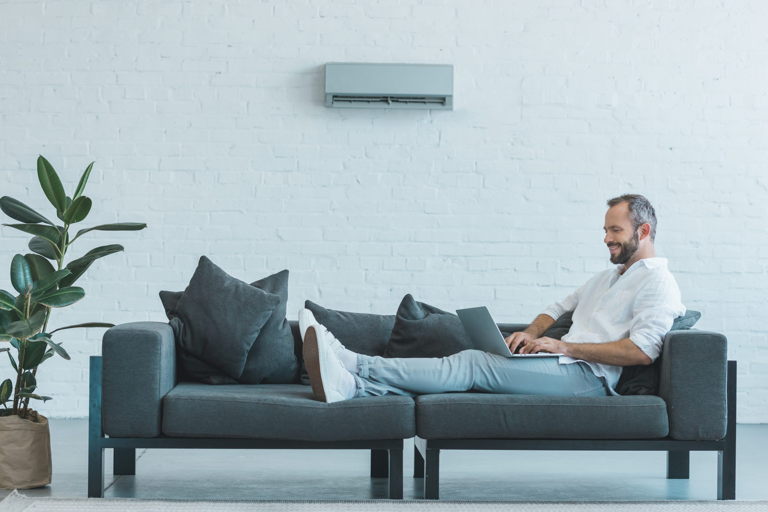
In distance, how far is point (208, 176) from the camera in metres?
5.09

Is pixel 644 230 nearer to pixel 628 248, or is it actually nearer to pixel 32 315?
pixel 628 248

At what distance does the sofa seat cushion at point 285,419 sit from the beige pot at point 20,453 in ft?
1.77

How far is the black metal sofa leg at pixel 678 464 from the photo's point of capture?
3.73m

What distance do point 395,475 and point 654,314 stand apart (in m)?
1.10

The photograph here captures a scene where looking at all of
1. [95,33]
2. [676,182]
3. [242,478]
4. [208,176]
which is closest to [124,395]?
[242,478]

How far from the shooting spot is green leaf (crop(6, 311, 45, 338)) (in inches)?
125

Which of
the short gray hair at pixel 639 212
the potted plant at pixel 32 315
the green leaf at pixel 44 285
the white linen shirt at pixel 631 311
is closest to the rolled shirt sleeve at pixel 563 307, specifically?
the white linen shirt at pixel 631 311

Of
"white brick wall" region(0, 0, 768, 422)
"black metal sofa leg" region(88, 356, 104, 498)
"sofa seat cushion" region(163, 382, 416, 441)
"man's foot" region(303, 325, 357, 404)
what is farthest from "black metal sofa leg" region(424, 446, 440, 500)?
"white brick wall" region(0, 0, 768, 422)

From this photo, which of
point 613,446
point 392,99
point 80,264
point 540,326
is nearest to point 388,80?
point 392,99

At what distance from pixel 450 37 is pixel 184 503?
3.08m

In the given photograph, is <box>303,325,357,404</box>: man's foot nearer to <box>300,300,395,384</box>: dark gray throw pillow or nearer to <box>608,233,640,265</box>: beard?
<box>300,300,395,384</box>: dark gray throw pillow

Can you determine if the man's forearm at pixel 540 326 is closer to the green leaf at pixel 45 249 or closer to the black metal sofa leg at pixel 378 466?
the black metal sofa leg at pixel 378 466

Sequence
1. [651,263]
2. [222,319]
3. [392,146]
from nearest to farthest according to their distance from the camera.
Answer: [651,263] < [222,319] < [392,146]

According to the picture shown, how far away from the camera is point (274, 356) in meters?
3.67
